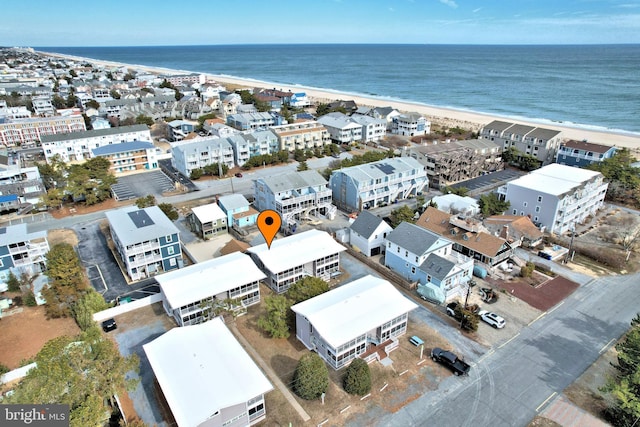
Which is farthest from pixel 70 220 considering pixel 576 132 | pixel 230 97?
pixel 576 132

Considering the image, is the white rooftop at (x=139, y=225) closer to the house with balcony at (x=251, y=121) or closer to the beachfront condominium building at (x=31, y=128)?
the house with balcony at (x=251, y=121)

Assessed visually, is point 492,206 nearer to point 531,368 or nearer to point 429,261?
point 429,261

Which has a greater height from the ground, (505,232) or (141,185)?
(505,232)

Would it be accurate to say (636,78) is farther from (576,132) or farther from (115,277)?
(115,277)

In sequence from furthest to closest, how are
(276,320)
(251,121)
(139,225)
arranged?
(251,121)
(139,225)
(276,320)

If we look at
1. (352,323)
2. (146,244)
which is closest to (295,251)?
(352,323)

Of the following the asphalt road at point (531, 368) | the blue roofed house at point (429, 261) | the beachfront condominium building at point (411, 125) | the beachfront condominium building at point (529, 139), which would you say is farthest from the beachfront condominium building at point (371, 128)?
the asphalt road at point (531, 368)

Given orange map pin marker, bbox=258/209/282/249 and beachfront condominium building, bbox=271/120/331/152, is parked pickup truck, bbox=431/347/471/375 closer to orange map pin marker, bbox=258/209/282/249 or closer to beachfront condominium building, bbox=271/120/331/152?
orange map pin marker, bbox=258/209/282/249
